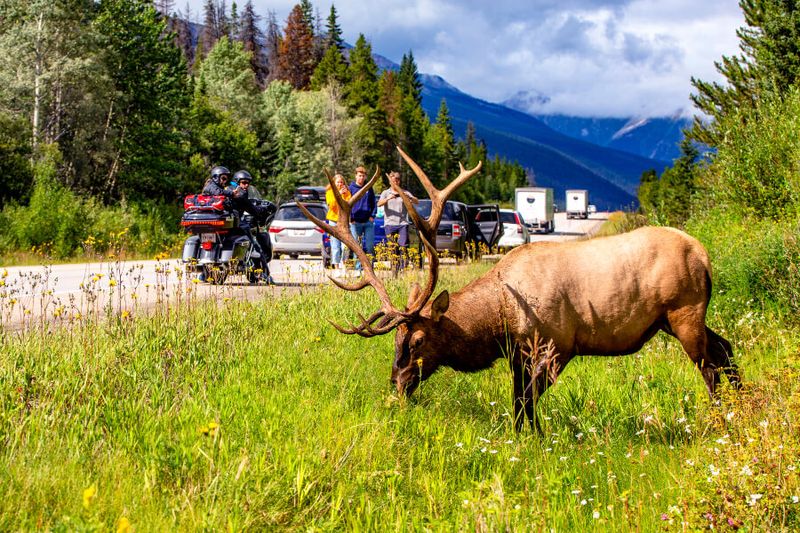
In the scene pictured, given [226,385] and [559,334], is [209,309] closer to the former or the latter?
[226,385]

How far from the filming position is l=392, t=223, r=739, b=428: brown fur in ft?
18.9

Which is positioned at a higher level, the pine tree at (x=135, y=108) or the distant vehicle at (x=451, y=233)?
the pine tree at (x=135, y=108)

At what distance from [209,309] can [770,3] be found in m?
23.2

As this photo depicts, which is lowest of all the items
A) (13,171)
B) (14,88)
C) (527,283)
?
(527,283)

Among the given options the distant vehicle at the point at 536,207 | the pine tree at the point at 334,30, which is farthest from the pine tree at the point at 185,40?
the distant vehicle at the point at 536,207

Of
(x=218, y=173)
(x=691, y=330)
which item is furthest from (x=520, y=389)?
(x=218, y=173)

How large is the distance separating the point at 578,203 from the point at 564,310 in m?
100

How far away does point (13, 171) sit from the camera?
989 inches

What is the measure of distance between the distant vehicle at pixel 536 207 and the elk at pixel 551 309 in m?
58.1

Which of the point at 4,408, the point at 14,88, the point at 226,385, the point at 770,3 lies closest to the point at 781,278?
the point at 226,385

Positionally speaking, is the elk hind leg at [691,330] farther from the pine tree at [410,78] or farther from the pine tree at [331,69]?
the pine tree at [410,78]

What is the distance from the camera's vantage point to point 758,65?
25.0 metres

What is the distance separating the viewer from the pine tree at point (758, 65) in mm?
23453

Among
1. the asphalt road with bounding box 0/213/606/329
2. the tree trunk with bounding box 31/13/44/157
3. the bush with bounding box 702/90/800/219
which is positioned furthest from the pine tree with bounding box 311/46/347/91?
the bush with bounding box 702/90/800/219
